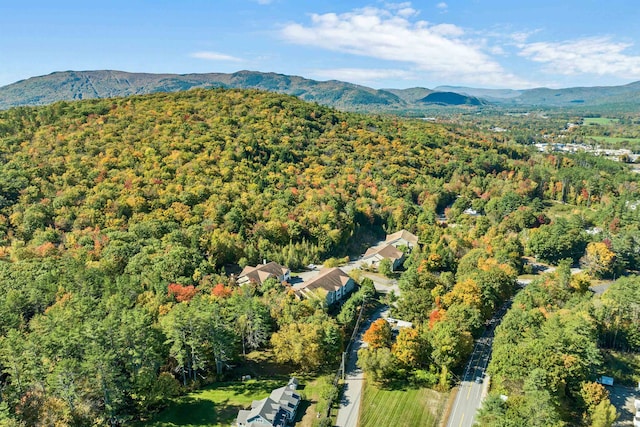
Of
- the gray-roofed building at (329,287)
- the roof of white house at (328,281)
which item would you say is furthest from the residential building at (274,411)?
the roof of white house at (328,281)

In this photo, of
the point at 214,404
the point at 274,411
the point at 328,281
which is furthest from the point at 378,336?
the point at 214,404

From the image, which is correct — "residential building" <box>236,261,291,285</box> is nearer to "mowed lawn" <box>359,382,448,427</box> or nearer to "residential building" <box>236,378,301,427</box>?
"residential building" <box>236,378,301,427</box>

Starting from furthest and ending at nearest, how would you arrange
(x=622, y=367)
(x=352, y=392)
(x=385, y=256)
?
1. (x=385, y=256)
2. (x=622, y=367)
3. (x=352, y=392)

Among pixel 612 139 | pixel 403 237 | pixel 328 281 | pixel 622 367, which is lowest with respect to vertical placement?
pixel 622 367

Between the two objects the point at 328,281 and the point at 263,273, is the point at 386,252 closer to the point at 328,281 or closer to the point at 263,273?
the point at 328,281

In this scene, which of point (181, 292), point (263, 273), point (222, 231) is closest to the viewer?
point (181, 292)

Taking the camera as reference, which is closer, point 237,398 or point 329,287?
point 237,398

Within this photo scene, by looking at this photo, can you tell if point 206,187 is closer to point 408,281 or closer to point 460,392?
point 408,281
